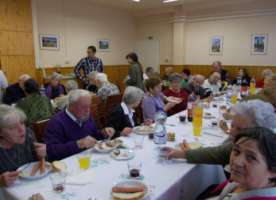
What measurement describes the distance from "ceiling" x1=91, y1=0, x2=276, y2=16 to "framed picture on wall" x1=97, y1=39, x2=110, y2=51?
120cm

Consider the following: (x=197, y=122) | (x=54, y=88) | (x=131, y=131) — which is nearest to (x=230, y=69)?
(x=54, y=88)

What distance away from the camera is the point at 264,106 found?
1428 mm

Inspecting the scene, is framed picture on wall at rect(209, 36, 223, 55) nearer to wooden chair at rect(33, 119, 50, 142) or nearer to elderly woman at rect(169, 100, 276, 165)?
elderly woman at rect(169, 100, 276, 165)

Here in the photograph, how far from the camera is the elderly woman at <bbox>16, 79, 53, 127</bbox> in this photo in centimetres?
274

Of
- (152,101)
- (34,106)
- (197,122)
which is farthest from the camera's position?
(152,101)

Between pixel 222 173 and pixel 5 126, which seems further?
pixel 222 173

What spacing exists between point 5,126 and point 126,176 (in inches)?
31.2

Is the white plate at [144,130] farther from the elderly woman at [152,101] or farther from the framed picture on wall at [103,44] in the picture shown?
the framed picture on wall at [103,44]

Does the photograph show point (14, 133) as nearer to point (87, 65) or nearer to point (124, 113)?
point (124, 113)

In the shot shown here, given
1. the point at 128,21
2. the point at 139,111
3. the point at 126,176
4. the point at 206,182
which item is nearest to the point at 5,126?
the point at 126,176

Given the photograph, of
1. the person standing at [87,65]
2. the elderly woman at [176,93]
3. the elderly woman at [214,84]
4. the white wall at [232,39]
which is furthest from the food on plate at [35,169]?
the white wall at [232,39]

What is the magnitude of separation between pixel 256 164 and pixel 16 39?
5964mm

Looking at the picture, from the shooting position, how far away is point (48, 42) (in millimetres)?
6609

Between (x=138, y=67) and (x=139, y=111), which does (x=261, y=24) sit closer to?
(x=138, y=67)
